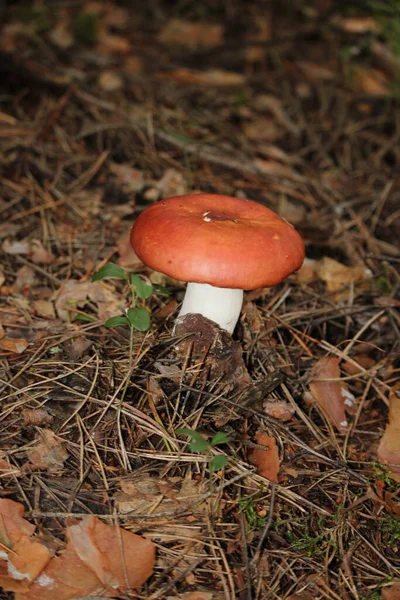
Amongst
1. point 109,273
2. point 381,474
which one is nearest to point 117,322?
point 109,273

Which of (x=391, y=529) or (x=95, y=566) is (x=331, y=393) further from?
(x=95, y=566)

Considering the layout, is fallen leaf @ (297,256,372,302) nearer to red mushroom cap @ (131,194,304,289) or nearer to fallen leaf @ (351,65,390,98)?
red mushroom cap @ (131,194,304,289)

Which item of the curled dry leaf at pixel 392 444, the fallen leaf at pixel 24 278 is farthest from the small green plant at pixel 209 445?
Answer: the fallen leaf at pixel 24 278

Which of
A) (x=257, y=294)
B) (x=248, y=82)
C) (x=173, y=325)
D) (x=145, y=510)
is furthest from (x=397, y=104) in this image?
(x=145, y=510)

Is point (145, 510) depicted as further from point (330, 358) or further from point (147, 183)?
point (147, 183)

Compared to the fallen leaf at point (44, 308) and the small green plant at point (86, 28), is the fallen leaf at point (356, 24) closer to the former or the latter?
the small green plant at point (86, 28)

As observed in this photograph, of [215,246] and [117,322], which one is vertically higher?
[215,246]
